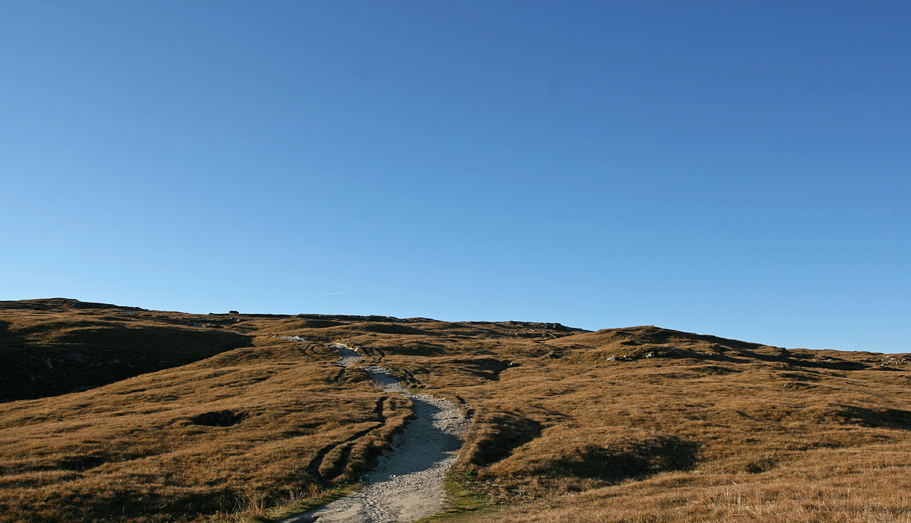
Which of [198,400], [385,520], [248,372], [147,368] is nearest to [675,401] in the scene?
[385,520]

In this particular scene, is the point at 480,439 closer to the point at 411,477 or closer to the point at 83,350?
the point at 411,477

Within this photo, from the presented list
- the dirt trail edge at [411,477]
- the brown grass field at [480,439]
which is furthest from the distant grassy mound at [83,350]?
the dirt trail edge at [411,477]

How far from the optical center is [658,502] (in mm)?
19344

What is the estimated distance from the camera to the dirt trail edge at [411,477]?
71.6 feet

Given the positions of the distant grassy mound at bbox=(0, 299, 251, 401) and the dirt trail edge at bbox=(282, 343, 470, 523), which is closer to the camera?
the dirt trail edge at bbox=(282, 343, 470, 523)

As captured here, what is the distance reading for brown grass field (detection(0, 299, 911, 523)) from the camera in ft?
71.6

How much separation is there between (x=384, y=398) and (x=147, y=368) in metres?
57.9

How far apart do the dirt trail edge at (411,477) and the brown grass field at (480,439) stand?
1385mm

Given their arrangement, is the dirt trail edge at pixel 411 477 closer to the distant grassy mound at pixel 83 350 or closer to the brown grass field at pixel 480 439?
the brown grass field at pixel 480 439

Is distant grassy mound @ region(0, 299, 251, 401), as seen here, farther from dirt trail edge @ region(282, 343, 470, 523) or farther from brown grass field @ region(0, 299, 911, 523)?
dirt trail edge @ region(282, 343, 470, 523)

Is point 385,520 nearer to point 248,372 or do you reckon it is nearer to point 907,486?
point 907,486

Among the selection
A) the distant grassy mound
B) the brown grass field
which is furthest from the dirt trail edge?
the distant grassy mound

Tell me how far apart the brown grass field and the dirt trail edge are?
1.38 m

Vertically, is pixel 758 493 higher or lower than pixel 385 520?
higher
